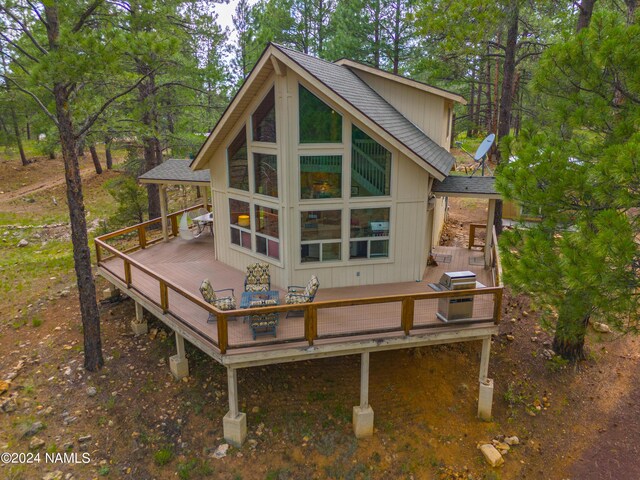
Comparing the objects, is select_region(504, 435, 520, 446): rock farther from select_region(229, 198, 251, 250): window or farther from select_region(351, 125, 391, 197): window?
select_region(229, 198, 251, 250): window

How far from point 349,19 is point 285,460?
21418 millimetres

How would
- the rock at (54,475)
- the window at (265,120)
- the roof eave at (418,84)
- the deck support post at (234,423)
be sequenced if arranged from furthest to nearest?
the roof eave at (418,84) → the window at (265,120) → the deck support post at (234,423) → the rock at (54,475)

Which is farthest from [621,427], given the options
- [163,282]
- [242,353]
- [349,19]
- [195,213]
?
[349,19]

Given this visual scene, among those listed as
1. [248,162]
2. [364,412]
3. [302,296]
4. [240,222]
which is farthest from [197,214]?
[364,412]

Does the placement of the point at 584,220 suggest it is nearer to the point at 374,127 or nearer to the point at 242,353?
the point at 374,127

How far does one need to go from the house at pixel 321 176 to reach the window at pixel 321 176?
→ 2cm

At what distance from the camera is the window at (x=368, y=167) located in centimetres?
941

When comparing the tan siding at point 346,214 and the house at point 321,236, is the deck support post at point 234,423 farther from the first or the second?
the tan siding at point 346,214

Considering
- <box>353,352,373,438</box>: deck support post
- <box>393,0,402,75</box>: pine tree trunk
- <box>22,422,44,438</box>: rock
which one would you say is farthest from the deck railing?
<box>393,0,402,75</box>: pine tree trunk

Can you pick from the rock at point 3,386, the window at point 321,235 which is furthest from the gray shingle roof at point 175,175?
the rock at point 3,386

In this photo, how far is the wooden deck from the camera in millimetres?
7984

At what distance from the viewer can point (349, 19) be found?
2248 centimetres

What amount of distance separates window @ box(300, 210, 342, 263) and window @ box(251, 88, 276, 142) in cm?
193

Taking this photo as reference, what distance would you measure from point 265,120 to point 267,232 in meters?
2.56
